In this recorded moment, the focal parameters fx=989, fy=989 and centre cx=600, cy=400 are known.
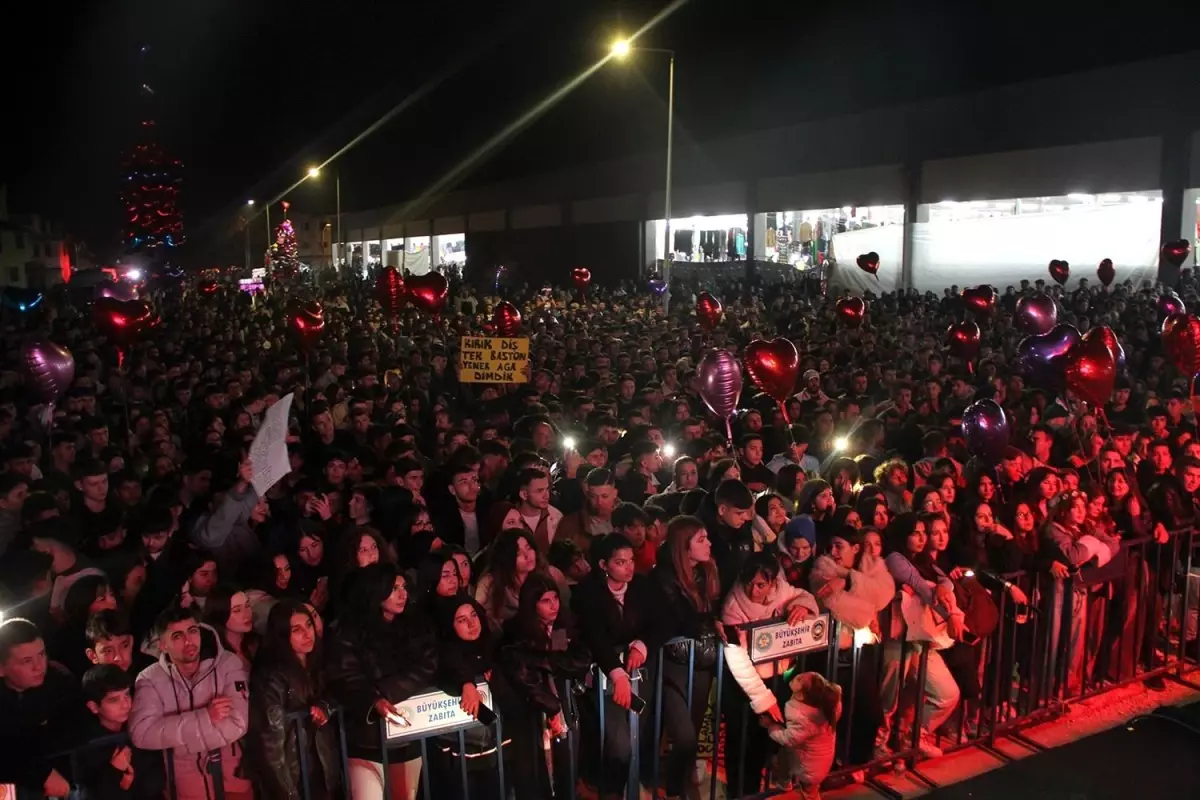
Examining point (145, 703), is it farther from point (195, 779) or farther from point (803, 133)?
point (803, 133)

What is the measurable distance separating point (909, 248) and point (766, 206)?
7.12 meters

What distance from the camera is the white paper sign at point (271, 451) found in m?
5.47

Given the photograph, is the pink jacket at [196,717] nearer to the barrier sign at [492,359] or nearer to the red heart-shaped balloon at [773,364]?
the red heart-shaped balloon at [773,364]

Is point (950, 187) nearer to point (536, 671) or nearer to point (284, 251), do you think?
point (536, 671)

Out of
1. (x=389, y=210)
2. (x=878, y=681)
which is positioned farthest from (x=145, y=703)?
(x=389, y=210)

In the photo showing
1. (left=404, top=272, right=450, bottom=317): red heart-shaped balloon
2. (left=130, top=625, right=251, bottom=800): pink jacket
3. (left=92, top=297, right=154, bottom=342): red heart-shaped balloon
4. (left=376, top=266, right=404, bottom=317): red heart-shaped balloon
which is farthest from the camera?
(left=376, top=266, right=404, bottom=317): red heart-shaped balloon

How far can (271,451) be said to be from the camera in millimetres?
5508

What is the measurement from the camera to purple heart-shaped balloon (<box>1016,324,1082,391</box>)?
9852mm

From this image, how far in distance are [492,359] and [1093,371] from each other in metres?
6.07

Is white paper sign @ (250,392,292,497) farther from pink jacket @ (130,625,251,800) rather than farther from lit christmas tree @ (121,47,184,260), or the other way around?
lit christmas tree @ (121,47,184,260)

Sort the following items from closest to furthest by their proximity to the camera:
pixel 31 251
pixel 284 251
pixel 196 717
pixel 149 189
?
pixel 196 717, pixel 149 189, pixel 284 251, pixel 31 251

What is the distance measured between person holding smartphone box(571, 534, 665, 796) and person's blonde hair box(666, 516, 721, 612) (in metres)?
0.28

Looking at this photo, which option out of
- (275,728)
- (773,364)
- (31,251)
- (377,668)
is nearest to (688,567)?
(377,668)

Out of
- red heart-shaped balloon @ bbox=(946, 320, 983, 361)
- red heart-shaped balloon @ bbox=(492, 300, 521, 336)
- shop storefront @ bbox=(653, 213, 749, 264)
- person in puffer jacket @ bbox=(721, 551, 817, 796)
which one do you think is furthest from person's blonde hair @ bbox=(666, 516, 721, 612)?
shop storefront @ bbox=(653, 213, 749, 264)
